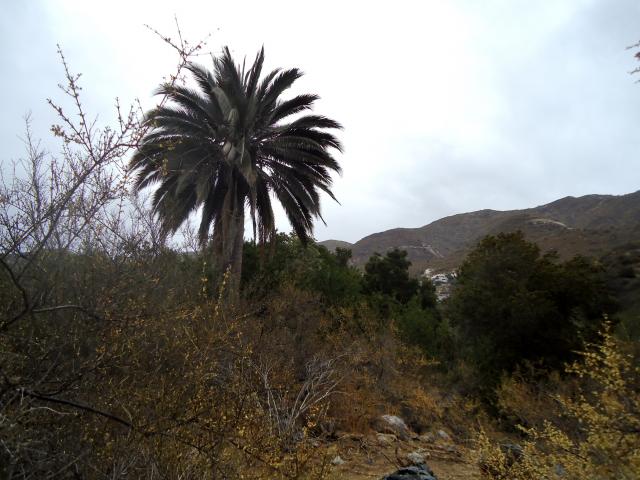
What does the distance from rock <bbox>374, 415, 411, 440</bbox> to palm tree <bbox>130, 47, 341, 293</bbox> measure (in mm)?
4739

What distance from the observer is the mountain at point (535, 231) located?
39291 mm

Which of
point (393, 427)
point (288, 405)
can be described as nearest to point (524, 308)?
point (393, 427)

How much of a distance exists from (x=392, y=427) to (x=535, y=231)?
5953cm

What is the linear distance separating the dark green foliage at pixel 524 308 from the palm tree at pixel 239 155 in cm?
653

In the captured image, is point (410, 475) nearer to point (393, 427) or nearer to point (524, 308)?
point (393, 427)

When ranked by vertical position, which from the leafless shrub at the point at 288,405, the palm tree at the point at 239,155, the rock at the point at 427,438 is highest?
the palm tree at the point at 239,155

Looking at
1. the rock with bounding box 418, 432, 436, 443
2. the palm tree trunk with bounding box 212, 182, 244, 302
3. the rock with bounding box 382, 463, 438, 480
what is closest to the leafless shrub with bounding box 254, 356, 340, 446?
the rock with bounding box 382, 463, 438, 480

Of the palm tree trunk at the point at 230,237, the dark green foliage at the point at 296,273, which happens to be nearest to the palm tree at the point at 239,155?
the palm tree trunk at the point at 230,237

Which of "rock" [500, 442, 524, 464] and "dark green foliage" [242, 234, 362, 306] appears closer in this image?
"rock" [500, 442, 524, 464]

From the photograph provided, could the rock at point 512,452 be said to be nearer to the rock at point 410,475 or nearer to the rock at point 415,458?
the rock at point 410,475

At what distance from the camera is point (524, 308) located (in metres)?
12.4

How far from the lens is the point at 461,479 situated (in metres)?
6.67

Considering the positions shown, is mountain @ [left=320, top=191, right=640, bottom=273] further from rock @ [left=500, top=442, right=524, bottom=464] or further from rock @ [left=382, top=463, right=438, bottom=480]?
rock @ [left=382, top=463, right=438, bottom=480]

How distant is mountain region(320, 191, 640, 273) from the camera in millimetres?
39291
